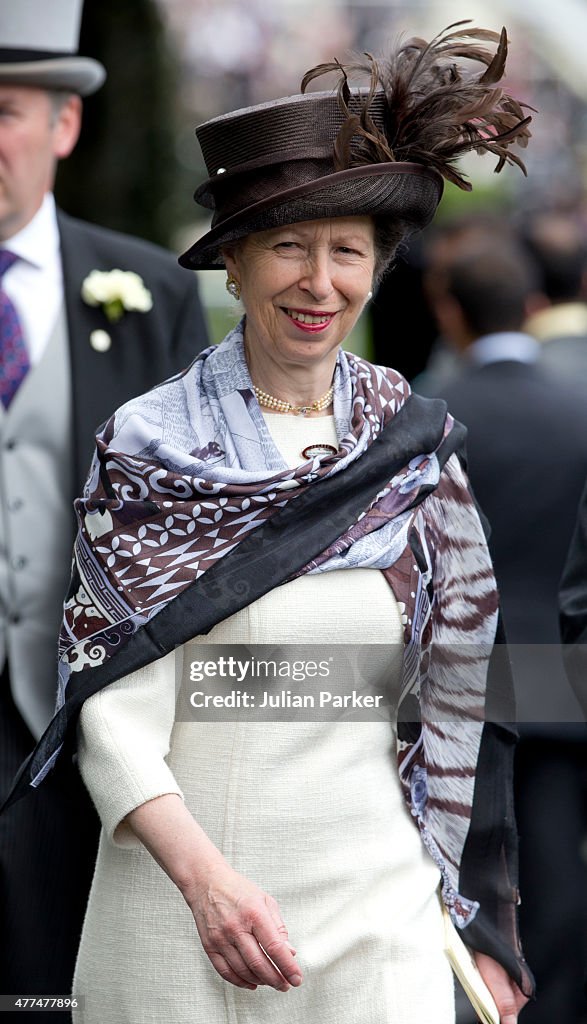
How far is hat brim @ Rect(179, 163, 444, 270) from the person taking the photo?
2.57 m

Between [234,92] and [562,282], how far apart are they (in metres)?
14.4

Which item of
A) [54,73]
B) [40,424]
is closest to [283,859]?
[40,424]

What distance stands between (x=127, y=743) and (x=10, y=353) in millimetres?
1317

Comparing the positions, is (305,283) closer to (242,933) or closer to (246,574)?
(246,574)

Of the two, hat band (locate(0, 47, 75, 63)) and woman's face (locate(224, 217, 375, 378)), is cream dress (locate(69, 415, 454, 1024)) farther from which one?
hat band (locate(0, 47, 75, 63))

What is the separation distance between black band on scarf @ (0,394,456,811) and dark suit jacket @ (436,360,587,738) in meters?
2.04

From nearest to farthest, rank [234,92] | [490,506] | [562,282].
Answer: [490,506], [562,282], [234,92]

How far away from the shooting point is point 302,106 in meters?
2.58

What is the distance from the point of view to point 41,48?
12.0 feet

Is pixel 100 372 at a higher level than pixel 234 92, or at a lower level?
higher

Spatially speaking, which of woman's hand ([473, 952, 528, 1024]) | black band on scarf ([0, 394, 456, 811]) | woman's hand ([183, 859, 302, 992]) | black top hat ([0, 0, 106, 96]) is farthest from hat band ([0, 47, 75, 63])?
woman's hand ([473, 952, 528, 1024])

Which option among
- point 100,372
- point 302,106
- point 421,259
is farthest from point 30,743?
point 421,259

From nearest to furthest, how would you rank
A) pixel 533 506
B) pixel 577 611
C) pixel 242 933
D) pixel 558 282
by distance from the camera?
pixel 242 933
pixel 577 611
pixel 533 506
pixel 558 282

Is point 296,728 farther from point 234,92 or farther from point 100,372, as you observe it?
point 234,92
